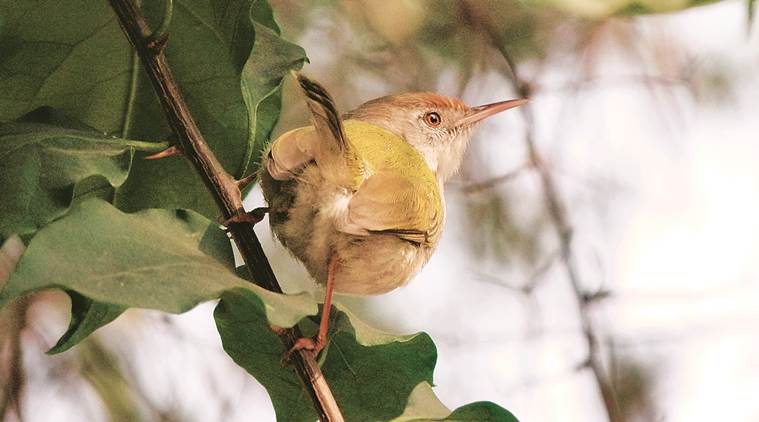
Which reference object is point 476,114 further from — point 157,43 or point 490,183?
point 157,43

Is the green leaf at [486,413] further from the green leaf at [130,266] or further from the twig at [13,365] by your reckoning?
the twig at [13,365]

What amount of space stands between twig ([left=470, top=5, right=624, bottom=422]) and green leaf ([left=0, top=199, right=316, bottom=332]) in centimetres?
254

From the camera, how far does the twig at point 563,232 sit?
11.5 feet

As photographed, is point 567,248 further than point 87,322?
Yes

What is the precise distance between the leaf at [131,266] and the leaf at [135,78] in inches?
11.5

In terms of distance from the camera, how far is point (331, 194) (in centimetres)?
190

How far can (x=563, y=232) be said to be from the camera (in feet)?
12.8

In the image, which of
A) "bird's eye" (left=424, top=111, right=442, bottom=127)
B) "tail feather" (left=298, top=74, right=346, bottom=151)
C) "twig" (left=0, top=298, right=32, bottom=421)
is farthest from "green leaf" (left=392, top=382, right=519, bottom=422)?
"twig" (left=0, top=298, right=32, bottom=421)

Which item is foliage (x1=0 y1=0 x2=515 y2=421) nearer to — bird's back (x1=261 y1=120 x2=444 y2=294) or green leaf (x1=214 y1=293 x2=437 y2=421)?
green leaf (x1=214 y1=293 x2=437 y2=421)

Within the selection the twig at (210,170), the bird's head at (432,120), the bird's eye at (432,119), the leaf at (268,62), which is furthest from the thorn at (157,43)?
the bird's eye at (432,119)

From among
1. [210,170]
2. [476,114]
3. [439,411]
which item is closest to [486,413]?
[439,411]

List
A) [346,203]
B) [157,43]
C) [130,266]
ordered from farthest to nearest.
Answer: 1. [346,203]
2. [157,43]
3. [130,266]

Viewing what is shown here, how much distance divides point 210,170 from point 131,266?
29 centimetres

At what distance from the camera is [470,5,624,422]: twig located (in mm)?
3498
